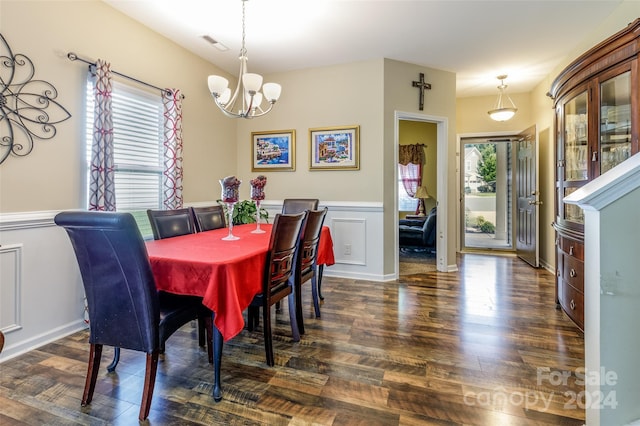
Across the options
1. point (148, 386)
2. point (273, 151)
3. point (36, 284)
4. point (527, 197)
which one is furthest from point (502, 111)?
point (36, 284)

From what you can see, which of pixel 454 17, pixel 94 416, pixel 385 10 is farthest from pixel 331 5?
pixel 94 416

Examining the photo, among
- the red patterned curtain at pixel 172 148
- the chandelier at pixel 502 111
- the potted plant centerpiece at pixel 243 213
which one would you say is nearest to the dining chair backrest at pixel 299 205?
the potted plant centerpiece at pixel 243 213

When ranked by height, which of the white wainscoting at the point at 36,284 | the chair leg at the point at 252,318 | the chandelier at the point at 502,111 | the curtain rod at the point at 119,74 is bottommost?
the chair leg at the point at 252,318

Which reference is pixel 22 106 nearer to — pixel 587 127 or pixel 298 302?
pixel 298 302

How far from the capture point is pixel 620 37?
211 cm

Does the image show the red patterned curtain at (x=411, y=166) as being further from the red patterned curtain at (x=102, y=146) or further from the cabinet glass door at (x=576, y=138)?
the red patterned curtain at (x=102, y=146)

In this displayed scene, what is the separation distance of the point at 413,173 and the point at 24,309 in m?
6.34

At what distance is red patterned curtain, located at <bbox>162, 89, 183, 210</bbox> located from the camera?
10.9 feet

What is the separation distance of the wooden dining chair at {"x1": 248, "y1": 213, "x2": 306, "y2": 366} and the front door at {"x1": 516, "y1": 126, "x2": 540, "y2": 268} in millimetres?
4063

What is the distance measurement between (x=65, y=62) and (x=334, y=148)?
9.14ft

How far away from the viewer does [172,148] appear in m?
3.32

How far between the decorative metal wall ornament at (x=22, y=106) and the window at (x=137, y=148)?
318 millimetres

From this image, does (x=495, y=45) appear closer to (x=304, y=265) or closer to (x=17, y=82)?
(x=304, y=265)

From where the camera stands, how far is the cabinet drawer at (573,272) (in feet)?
7.88
